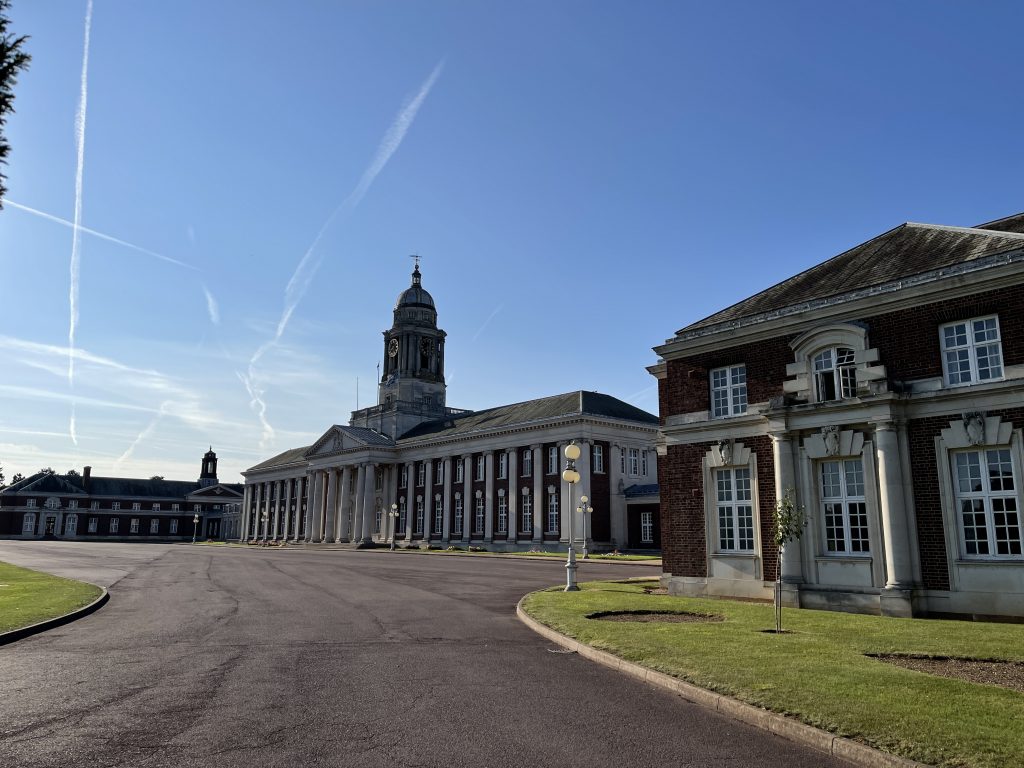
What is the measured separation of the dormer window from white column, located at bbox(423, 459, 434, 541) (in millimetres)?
58750

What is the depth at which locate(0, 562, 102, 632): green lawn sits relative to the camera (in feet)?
48.8

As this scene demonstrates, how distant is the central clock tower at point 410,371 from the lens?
88.2 meters

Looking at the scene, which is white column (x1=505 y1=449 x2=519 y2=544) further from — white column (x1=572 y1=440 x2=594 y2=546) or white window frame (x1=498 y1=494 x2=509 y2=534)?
white column (x1=572 y1=440 x2=594 y2=546)

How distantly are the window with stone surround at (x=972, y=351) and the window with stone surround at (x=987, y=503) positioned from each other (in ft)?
5.90

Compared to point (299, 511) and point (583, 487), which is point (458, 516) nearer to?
point (583, 487)

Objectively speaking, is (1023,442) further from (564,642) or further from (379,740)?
(379,740)

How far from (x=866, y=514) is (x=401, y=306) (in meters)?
78.6

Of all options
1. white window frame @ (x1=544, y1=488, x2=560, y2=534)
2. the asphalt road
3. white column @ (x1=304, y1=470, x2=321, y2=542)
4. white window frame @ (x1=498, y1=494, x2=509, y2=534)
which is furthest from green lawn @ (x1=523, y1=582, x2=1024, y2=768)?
white column @ (x1=304, y1=470, x2=321, y2=542)

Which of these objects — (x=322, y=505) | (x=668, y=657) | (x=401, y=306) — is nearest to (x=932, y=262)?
(x=668, y=657)

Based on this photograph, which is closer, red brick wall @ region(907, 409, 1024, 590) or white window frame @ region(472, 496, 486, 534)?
red brick wall @ region(907, 409, 1024, 590)

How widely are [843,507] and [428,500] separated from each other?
60024mm

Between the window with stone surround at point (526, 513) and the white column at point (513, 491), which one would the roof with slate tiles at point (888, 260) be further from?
the white column at point (513, 491)

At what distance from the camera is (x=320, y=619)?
52.4 feet

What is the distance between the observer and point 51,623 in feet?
47.8
